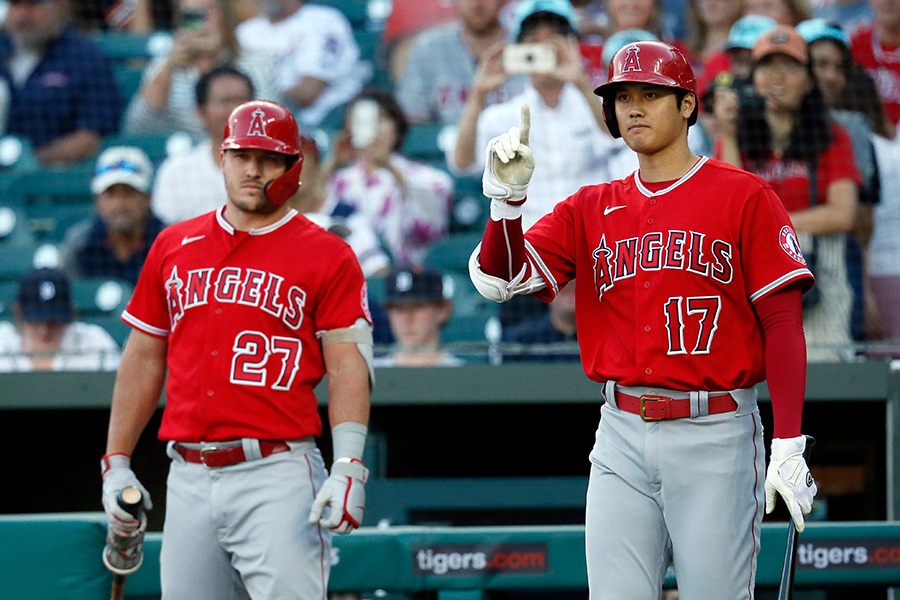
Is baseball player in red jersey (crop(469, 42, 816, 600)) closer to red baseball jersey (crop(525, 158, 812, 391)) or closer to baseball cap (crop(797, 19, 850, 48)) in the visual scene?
red baseball jersey (crop(525, 158, 812, 391))

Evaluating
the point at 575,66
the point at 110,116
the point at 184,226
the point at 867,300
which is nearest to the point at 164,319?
the point at 184,226

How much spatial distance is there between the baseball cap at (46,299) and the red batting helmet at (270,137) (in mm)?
2132

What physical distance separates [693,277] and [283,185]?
1140 millimetres

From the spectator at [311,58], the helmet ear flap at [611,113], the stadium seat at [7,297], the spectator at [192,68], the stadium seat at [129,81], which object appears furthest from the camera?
the stadium seat at [129,81]

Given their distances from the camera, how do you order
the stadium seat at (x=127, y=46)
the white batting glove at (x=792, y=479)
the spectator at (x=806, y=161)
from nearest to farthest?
the white batting glove at (x=792, y=479), the spectator at (x=806, y=161), the stadium seat at (x=127, y=46)

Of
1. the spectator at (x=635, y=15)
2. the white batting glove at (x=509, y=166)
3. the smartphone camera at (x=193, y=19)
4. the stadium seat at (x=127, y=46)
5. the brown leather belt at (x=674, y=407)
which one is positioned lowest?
the brown leather belt at (x=674, y=407)

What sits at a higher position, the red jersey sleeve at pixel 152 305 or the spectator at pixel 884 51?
the spectator at pixel 884 51

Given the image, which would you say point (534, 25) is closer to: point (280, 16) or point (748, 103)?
point (748, 103)

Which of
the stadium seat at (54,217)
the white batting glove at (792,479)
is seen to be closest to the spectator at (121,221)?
the stadium seat at (54,217)

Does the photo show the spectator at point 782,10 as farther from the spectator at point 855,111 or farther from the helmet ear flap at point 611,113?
the helmet ear flap at point 611,113

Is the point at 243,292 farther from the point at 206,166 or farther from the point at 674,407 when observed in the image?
the point at 206,166

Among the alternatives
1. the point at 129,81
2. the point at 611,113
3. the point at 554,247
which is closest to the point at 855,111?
the point at 611,113

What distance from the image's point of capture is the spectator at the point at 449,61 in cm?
625

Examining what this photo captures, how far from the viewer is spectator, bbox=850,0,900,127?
Result: 5.72 metres
